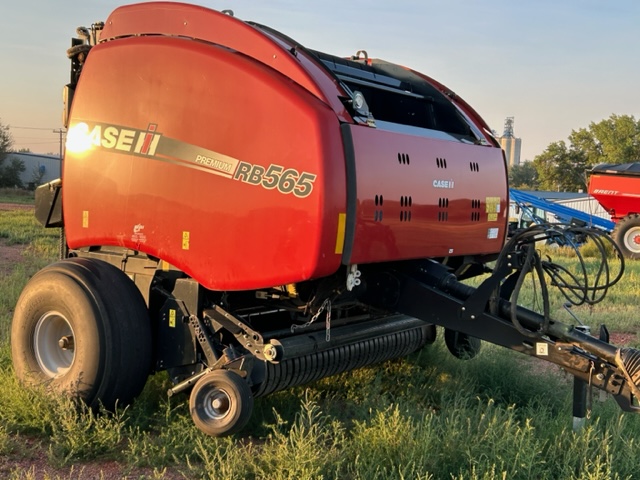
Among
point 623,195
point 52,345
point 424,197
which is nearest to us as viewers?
point 424,197

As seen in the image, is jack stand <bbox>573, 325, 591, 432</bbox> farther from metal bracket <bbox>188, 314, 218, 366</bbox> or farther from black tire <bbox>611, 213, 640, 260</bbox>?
black tire <bbox>611, 213, 640, 260</bbox>

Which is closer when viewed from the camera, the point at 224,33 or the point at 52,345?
the point at 224,33

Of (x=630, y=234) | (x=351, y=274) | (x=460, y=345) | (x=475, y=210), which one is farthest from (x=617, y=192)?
(x=351, y=274)

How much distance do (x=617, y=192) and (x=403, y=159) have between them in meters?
13.4

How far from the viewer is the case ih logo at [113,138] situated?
13.3 feet

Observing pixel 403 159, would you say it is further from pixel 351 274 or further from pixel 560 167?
pixel 560 167

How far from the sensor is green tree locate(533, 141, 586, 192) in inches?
1928

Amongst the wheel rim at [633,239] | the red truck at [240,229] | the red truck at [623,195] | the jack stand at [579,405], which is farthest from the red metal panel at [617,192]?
the jack stand at [579,405]

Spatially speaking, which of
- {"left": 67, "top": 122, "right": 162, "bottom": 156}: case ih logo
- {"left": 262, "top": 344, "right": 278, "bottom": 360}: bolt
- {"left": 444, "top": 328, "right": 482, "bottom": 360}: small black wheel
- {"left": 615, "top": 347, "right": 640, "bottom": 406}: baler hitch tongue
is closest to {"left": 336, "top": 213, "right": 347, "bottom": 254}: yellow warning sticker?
{"left": 262, "top": 344, "right": 278, "bottom": 360}: bolt

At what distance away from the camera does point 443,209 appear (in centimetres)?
426

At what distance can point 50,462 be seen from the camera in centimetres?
356

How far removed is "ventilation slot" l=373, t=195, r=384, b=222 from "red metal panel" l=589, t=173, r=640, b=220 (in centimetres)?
1354

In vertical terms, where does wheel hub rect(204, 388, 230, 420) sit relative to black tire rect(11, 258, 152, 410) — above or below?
below

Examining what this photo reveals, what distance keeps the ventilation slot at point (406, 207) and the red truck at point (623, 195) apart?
12.9 meters
